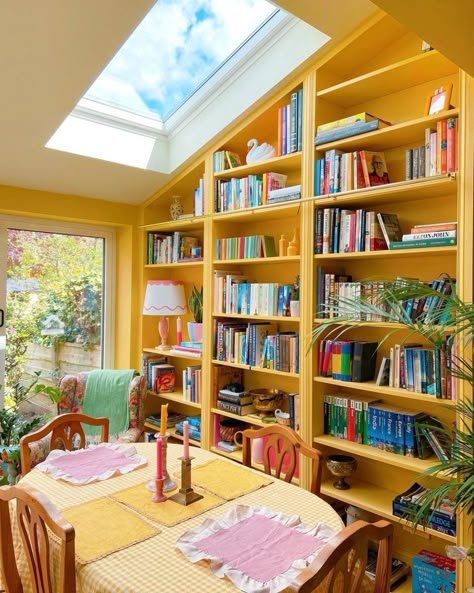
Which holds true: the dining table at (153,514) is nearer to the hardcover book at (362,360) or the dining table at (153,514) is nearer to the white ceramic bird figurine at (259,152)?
the hardcover book at (362,360)

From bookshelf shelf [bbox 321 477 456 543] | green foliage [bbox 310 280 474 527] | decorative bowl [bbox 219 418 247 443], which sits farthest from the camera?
decorative bowl [bbox 219 418 247 443]

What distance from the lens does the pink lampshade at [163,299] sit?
133 inches

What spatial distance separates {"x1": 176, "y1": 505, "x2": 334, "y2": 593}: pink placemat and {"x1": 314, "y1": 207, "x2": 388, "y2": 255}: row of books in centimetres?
135

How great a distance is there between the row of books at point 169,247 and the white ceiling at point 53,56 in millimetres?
789

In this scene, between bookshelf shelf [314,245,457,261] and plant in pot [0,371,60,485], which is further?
plant in pot [0,371,60,485]

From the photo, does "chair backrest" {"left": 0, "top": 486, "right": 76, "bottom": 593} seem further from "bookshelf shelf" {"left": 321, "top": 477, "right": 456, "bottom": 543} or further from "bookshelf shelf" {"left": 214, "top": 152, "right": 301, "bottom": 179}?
"bookshelf shelf" {"left": 214, "top": 152, "right": 301, "bottom": 179}

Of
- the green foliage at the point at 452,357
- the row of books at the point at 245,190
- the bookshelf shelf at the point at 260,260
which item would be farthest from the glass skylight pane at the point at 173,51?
the green foliage at the point at 452,357

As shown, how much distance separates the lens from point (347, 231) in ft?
8.03

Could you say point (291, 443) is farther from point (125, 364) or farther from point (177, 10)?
point (177, 10)

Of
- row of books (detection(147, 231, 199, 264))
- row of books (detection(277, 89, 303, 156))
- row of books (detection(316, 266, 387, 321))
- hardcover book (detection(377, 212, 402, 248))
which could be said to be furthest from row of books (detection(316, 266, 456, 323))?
row of books (detection(147, 231, 199, 264))

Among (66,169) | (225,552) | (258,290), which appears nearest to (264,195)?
(258,290)

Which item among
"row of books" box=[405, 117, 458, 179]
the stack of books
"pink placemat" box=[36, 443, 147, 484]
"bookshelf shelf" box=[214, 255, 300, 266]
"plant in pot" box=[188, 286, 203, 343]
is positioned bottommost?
"pink placemat" box=[36, 443, 147, 484]

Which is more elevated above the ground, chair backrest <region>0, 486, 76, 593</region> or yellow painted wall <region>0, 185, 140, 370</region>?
yellow painted wall <region>0, 185, 140, 370</region>

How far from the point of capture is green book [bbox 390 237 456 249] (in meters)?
2.05
